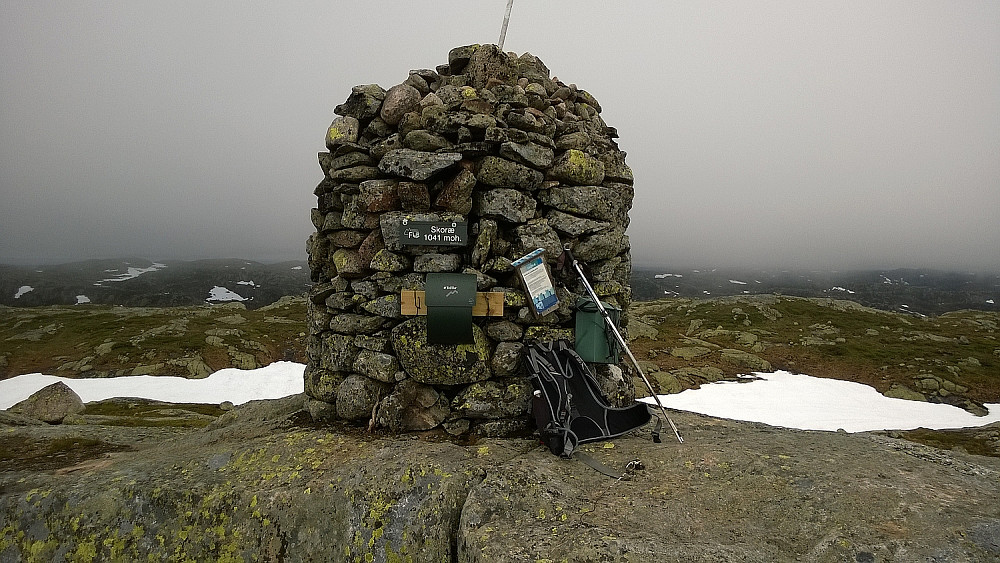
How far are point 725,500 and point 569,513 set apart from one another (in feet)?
6.20

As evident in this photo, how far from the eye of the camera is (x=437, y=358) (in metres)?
7.92

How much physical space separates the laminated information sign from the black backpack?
0.72m

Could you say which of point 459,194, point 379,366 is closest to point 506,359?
point 379,366

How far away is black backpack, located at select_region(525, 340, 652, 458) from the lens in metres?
7.06

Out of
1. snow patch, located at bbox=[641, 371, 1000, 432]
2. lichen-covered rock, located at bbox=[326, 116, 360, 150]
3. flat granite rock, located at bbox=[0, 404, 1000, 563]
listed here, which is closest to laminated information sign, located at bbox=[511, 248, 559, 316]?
flat granite rock, located at bbox=[0, 404, 1000, 563]

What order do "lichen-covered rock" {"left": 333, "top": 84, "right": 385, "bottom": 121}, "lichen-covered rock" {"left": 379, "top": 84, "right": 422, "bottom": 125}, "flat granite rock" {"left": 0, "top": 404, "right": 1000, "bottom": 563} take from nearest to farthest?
"flat granite rock" {"left": 0, "top": 404, "right": 1000, "bottom": 563} < "lichen-covered rock" {"left": 379, "top": 84, "right": 422, "bottom": 125} < "lichen-covered rock" {"left": 333, "top": 84, "right": 385, "bottom": 121}

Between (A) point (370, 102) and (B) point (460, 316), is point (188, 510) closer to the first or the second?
(B) point (460, 316)

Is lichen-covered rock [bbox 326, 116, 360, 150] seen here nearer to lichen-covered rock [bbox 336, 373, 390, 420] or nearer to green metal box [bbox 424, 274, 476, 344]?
green metal box [bbox 424, 274, 476, 344]

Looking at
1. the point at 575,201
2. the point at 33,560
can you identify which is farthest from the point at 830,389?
the point at 33,560

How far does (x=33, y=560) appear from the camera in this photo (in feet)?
18.2

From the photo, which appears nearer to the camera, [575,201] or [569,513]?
[569,513]

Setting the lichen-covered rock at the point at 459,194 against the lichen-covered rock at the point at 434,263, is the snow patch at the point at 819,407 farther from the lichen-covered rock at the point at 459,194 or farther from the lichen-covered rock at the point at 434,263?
the lichen-covered rock at the point at 459,194

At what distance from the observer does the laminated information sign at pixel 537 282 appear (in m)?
7.96

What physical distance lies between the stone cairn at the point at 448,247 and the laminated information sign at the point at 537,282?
0.78 feet
